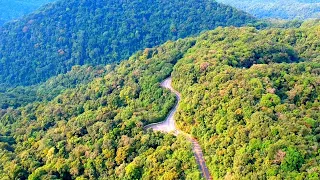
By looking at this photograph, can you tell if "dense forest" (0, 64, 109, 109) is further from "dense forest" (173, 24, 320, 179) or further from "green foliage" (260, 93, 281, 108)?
"green foliage" (260, 93, 281, 108)

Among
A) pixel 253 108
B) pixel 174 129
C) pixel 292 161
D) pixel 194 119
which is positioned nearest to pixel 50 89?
pixel 174 129

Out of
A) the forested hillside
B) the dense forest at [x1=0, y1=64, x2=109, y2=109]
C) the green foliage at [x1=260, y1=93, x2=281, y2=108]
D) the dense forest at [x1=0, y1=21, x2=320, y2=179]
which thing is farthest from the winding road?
the forested hillside

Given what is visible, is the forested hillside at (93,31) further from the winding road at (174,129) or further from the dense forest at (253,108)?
the winding road at (174,129)

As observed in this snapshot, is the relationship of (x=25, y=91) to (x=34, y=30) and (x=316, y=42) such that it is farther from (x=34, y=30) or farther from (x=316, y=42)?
(x=316, y=42)

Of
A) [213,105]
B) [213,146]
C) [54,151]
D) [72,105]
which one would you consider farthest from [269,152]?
[72,105]

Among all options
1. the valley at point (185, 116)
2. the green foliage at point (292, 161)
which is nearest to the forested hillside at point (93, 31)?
the valley at point (185, 116)

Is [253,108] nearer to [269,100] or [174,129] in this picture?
[269,100]

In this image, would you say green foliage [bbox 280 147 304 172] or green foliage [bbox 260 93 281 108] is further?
green foliage [bbox 260 93 281 108]
